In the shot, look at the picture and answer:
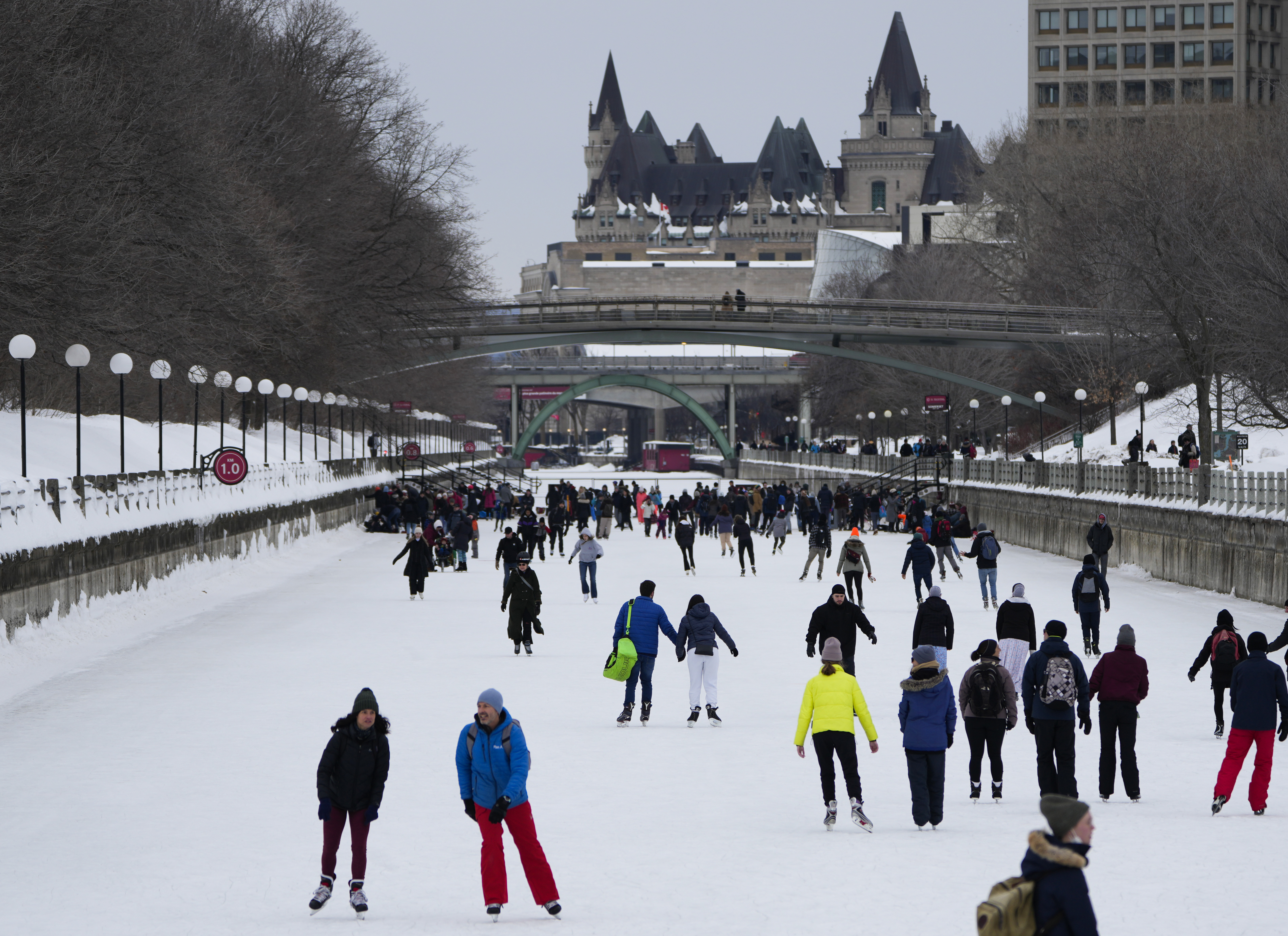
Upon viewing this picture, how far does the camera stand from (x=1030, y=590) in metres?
28.1

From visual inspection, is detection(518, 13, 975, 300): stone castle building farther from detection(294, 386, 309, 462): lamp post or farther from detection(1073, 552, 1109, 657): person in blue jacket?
detection(1073, 552, 1109, 657): person in blue jacket

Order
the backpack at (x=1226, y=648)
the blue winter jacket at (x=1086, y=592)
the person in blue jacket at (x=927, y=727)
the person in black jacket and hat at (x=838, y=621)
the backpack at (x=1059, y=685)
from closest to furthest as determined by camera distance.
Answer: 1. the person in blue jacket at (x=927, y=727)
2. the backpack at (x=1059, y=685)
3. the backpack at (x=1226, y=648)
4. the person in black jacket and hat at (x=838, y=621)
5. the blue winter jacket at (x=1086, y=592)

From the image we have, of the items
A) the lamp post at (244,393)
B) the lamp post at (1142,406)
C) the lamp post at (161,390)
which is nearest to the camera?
the lamp post at (161,390)

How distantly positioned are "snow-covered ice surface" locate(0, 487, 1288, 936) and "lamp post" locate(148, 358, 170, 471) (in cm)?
490

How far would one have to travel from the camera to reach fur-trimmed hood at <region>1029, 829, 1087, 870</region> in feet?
15.6

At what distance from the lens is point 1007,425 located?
51969 mm

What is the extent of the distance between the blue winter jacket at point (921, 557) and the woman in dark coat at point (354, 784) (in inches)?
649

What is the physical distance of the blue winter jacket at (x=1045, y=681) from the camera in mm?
10133

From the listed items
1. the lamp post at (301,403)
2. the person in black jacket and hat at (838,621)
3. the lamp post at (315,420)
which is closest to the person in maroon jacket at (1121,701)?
the person in black jacket and hat at (838,621)

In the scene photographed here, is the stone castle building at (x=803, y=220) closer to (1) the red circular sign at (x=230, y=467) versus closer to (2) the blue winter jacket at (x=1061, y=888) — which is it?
(1) the red circular sign at (x=230, y=467)

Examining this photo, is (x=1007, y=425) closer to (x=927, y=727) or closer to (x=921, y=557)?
(x=921, y=557)

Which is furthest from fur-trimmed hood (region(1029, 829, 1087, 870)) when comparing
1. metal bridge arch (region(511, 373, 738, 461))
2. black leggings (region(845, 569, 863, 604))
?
metal bridge arch (region(511, 373, 738, 461))

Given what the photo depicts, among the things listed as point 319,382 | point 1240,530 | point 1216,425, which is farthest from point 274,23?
point 1240,530

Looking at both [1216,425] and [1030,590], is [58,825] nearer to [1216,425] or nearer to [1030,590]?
[1030,590]
